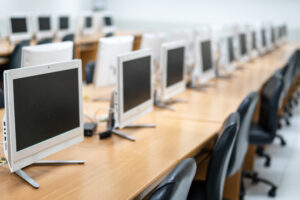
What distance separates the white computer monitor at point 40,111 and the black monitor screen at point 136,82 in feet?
1.36

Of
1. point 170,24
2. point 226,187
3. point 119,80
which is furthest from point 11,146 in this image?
point 170,24

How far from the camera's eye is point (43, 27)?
7.62 meters

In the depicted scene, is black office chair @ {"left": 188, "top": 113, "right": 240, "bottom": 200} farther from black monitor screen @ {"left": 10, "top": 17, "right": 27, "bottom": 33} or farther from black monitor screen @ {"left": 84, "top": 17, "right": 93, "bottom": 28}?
black monitor screen @ {"left": 84, "top": 17, "right": 93, "bottom": 28}

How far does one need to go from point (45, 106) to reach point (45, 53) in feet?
2.30

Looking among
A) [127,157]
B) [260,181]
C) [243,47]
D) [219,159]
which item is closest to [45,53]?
[127,157]

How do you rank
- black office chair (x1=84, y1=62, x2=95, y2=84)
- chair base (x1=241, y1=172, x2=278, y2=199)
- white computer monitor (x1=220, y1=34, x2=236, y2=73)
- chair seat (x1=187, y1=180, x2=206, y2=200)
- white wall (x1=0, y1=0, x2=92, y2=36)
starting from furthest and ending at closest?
1. white wall (x1=0, y1=0, x2=92, y2=36)
2. white computer monitor (x1=220, y1=34, x2=236, y2=73)
3. black office chair (x1=84, y1=62, x2=95, y2=84)
4. chair base (x1=241, y1=172, x2=278, y2=199)
5. chair seat (x1=187, y1=180, x2=206, y2=200)

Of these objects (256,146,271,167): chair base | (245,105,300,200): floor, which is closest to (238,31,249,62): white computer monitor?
(245,105,300,200): floor

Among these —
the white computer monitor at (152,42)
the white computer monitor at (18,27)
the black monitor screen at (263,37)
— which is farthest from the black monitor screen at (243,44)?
the white computer monitor at (18,27)

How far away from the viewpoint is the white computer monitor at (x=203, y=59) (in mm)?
3561

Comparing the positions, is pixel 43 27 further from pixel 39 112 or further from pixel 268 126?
pixel 39 112

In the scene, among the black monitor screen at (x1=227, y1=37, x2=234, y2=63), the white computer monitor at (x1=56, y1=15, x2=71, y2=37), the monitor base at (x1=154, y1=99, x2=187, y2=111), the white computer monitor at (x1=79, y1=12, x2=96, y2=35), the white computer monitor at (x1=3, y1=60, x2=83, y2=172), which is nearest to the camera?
the white computer monitor at (x1=3, y1=60, x2=83, y2=172)

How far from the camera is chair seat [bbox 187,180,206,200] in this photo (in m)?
2.06

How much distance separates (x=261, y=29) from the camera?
709 centimetres

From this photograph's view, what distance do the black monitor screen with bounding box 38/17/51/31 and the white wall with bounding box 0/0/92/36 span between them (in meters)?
0.71
